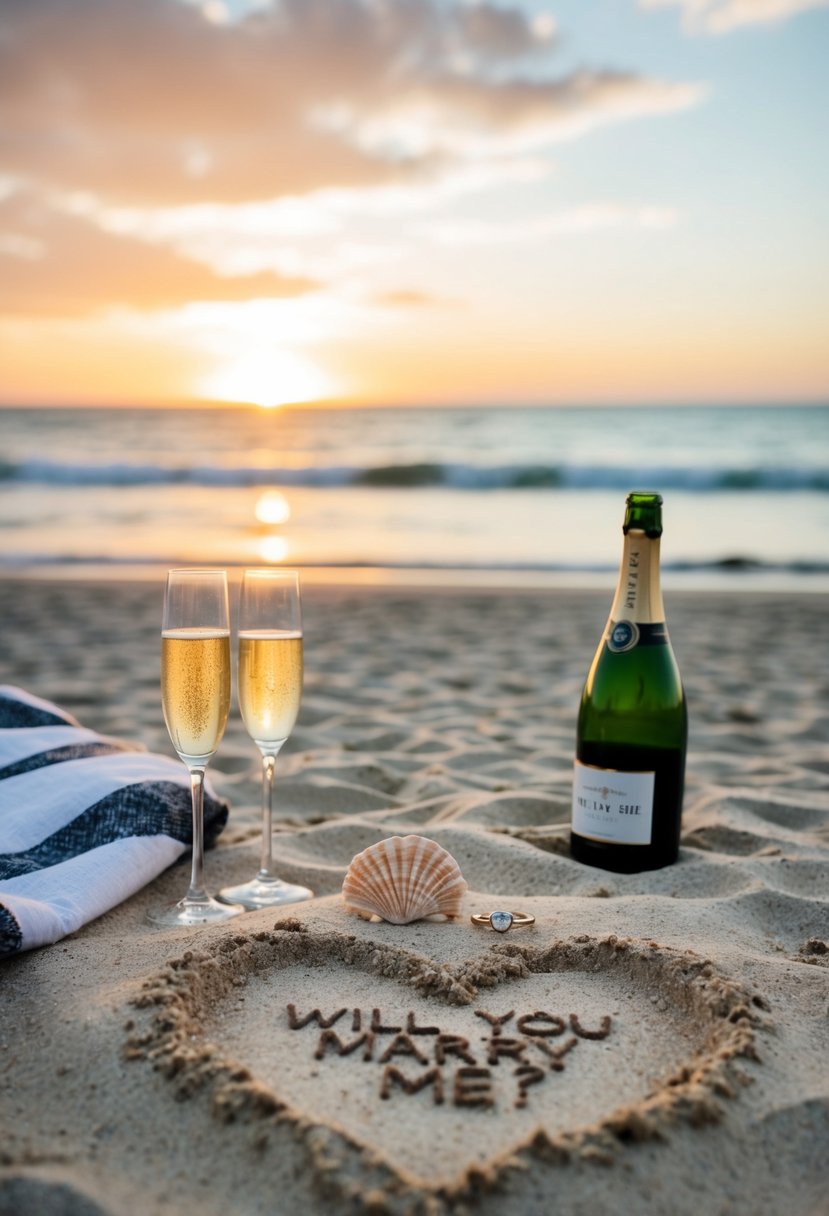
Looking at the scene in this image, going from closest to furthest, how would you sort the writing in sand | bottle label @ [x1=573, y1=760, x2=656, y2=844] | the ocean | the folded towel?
1. the writing in sand
2. the folded towel
3. bottle label @ [x1=573, y1=760, x2=656, y2=844]
4. the ocean

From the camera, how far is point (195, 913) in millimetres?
2367

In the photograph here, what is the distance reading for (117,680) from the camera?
5312mm

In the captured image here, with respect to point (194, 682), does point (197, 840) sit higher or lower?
lower

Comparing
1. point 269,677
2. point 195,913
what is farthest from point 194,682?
point 195,913

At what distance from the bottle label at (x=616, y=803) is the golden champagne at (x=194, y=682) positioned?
0.92 m

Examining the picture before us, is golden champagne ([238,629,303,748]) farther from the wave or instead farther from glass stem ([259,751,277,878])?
the wave

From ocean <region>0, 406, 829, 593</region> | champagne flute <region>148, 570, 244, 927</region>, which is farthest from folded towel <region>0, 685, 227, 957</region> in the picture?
ocean <region>0, 406, 829, 593</region>

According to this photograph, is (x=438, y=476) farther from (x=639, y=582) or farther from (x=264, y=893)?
(x=264, y=893)

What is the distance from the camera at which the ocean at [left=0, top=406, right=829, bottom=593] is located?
35.8 ft

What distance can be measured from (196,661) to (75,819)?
2.05ft

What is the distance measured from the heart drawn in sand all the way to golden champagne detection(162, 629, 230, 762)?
1.50 feet

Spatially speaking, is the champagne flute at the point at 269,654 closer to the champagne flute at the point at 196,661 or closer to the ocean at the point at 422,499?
the champagne flute at the point at 196,661

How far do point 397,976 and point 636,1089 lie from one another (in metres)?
0.53

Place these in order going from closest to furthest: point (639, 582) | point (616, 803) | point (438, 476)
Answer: point (616, 803)
point (639, 582)
point (438, 476)
